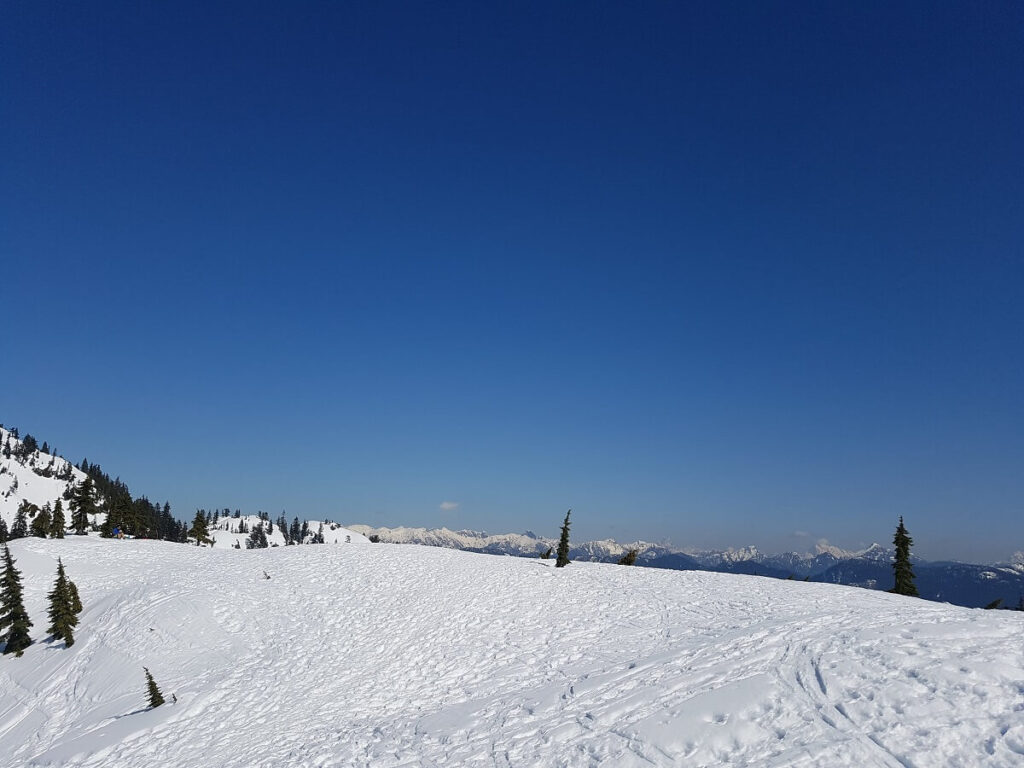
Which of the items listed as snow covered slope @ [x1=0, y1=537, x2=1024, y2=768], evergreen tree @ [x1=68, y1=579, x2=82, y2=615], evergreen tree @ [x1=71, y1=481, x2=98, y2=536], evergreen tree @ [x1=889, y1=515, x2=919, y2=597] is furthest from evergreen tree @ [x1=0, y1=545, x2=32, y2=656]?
evergreen tree @ [x1=889, y1=515, x2=919, y2=597]

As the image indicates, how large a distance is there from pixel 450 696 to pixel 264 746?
23.2 ft

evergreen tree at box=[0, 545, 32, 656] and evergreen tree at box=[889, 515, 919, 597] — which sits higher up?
evergreen tree at box=[889, 515, 919, 597]

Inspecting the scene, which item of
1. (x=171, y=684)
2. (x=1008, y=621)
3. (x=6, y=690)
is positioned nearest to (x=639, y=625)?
(x=1008, y=621)

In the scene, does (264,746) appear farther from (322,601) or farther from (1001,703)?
(1001,703)

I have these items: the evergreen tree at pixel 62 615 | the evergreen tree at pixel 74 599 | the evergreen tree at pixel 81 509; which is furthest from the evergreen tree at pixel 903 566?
the evergreen tree at pixel 81 509

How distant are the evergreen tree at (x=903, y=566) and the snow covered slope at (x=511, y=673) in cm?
1840

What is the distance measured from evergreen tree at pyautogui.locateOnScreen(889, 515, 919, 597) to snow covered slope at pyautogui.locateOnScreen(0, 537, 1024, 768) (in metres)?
18.4

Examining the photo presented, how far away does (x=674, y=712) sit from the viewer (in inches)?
528

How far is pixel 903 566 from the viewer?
139 ft

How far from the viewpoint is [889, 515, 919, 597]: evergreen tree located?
4197 cm

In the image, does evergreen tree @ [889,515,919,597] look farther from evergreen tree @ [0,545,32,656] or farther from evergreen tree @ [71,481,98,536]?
evergreen tree @ [71,481,98,536]

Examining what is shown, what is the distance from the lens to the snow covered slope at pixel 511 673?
1171cm

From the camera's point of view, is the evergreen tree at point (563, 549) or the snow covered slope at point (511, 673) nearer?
the snow covered slope at point (511, 673)

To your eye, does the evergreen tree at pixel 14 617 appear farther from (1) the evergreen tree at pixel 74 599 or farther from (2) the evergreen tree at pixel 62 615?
(1) the evergreen tree at pixel 74 599
